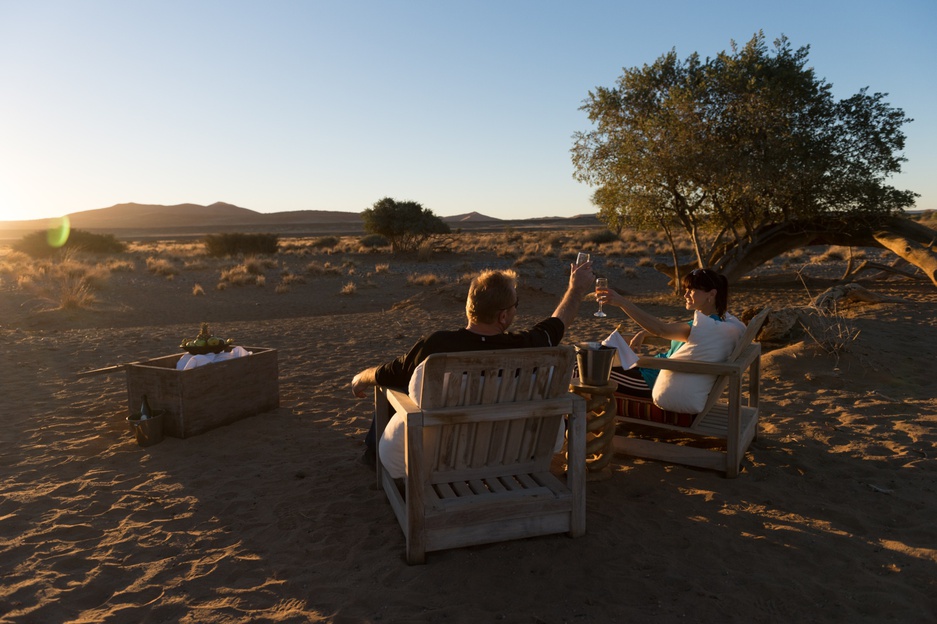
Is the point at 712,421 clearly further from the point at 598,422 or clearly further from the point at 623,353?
the point at 598,422

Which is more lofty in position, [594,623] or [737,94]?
[737,94]

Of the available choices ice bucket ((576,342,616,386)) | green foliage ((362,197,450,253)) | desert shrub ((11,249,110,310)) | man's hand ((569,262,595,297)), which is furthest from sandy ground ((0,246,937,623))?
green foliage ((362,197,450,253))

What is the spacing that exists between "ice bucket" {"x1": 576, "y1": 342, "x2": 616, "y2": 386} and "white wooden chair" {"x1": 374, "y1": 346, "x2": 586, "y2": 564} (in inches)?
18.7

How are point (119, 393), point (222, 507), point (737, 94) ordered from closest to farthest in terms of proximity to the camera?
point (222, 507) → point (119, 393) → point (737, 94)

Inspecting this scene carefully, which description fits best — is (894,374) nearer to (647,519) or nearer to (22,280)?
(647,519)

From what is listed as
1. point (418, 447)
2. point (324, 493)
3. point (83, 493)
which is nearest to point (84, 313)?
point (83, 493)

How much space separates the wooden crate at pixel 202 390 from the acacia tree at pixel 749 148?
35.9 ft

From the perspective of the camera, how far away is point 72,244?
3475 cm

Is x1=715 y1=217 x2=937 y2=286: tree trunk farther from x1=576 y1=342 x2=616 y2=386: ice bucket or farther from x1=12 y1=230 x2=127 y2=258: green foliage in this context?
x1=12 y1=230 x2=127 y2=258: green foliage

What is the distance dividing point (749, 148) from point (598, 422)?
38.5ft

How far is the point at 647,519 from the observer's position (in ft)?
13.3

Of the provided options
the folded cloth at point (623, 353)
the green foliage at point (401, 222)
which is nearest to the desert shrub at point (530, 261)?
the green foliage at point (401, 222)

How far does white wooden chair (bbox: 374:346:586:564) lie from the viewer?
11.1 feet

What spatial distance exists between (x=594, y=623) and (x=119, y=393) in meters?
6.43
